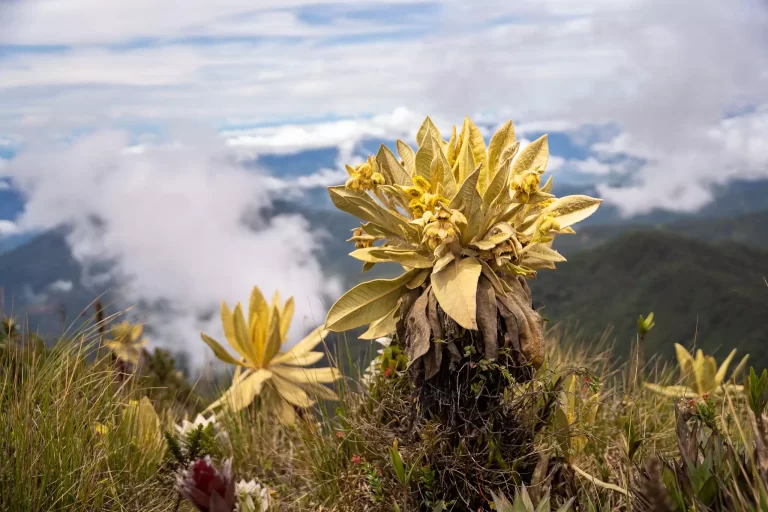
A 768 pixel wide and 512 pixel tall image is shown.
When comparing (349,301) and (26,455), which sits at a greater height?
(349,301)

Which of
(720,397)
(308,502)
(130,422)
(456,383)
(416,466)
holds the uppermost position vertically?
(456,383)

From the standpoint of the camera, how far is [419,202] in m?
2.95

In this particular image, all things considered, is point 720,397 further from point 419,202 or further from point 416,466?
point 419,202

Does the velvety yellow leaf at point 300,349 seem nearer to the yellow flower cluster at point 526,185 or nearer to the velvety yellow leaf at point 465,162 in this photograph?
the velvety yellow leaf at point 465,162

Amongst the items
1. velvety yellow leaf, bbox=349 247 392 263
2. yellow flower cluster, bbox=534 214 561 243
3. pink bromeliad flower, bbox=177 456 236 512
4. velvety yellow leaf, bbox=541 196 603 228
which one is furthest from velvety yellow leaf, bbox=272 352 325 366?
pink bromeliad flower, bbox=177 456 236 512

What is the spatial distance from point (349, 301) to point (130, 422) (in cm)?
201

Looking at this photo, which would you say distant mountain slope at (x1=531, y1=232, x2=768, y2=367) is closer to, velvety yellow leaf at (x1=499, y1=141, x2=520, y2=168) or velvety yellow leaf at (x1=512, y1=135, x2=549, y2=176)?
velvety yellow leaf at (x1=512, y1=135, x2=549, y2=176)

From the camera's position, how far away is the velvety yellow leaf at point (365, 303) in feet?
9.97

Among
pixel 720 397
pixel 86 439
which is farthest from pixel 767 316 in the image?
pixel 86 439

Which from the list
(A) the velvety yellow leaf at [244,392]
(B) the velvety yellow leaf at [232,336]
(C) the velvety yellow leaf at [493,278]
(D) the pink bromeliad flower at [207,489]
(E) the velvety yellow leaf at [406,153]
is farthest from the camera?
(B) the velvety yellow leaf at [232,336]

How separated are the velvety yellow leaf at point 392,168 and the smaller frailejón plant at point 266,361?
223 cm

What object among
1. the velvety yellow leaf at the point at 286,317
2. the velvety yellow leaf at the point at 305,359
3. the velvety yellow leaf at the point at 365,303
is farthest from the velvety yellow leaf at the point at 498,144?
the velvety yellow leaf at the point at 286,317

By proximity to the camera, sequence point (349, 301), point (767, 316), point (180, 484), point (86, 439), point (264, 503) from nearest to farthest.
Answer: point (180, 484)
point (349, 301)
point (264, 503)
point (86, 439)
point (767, 316)

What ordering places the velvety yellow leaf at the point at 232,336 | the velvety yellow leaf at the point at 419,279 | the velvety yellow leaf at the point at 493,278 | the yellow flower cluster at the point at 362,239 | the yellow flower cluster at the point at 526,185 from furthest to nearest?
the velvety yellow leaf at the point at 232,336 → the yellow flower cluster at the point at 362,239 → the velvety yellow leaf at the point at 419,279 → the velvety yellow leaf at the point at 493,278 → the yellow flower cluster at the point at 526,185
